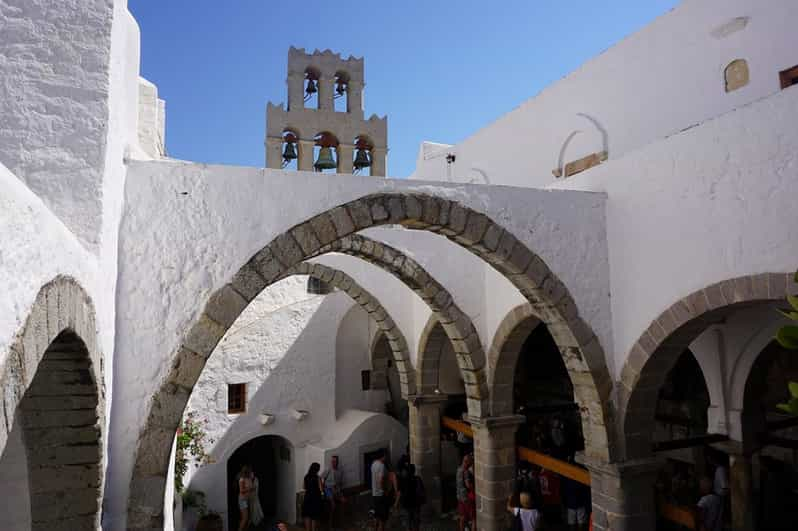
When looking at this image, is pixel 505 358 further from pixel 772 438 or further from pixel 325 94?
pixel 325 94

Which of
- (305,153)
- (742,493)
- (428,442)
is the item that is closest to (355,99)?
(305,153)

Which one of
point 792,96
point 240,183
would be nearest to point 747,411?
point 792,96

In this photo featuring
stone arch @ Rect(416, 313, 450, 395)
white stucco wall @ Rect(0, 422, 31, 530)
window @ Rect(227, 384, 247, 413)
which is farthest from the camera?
window @ Rect(227, 384, 247, 413)

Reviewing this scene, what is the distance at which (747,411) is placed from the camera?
6273 millimetres

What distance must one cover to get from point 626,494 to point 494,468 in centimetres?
203

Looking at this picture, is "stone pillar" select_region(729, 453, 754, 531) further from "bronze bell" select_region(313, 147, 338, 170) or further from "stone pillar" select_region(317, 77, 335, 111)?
"stone pillar" select_region(317, 77, 335, 111)

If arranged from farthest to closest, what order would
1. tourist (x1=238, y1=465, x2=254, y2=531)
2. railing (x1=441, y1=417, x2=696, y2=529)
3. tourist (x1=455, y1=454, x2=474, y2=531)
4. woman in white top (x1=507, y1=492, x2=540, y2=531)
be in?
tourist (x1=238, y1=465, x2=254, y2=531), tourist (x1=455, y1=454, x2=474, y2=531), woman in white top (x1=507, y1=492, x2=540, y2=531), railing (x1=441, y1=417, x2=696, y2=529)

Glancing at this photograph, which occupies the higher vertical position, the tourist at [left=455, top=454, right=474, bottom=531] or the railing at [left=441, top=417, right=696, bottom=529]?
the railing at [left=441, top=417, right=696, bottom=529]

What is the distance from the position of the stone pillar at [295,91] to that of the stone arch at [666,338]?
18.8 feet

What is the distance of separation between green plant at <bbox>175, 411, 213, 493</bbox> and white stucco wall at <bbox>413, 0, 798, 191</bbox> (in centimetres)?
640

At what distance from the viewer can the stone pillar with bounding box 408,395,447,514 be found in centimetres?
890

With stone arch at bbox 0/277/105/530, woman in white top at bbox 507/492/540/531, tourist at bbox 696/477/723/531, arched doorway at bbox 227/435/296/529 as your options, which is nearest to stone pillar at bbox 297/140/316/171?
arched doorway at bbox 227/435/296/529

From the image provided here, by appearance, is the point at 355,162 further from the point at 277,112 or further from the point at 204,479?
the point at 204,479

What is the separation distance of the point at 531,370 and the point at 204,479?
600 centimetres
